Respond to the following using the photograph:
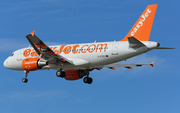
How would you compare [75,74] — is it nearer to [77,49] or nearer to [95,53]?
[77,49]

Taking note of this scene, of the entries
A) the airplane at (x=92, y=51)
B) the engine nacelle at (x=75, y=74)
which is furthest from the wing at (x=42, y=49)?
the engine nacelle at (x=75, y=74)

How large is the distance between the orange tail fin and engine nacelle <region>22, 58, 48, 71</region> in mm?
10938

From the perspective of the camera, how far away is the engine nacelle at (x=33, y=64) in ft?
125

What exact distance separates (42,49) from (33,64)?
252 centimetres

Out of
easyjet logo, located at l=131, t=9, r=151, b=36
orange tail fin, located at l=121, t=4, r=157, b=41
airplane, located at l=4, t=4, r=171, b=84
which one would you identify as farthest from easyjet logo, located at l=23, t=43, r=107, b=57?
orange tail fin, located at l=121, t=4, r=157, b=41

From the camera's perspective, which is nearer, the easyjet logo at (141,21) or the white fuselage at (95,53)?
the white fuselage at (95,53)

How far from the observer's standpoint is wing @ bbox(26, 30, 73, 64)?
116ft

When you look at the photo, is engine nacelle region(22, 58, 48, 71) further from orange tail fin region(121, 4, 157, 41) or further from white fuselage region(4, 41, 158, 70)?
orange tail fin region(121, 4, 157, 41)

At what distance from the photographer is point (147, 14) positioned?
123ft

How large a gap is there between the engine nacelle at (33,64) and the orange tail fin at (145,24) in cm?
1094

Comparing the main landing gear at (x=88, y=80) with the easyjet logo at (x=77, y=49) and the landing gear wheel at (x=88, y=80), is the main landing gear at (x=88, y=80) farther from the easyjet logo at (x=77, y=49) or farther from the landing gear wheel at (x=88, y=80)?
the easyjet logo at (x=77, y=49)

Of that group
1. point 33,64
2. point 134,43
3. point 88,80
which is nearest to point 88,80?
point 88,80

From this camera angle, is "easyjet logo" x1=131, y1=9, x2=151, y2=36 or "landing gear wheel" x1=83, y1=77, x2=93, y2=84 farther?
"landing gear wheel" x1=83, y1=77, x2=93, y2=84

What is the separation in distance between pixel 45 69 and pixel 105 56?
8738mm
